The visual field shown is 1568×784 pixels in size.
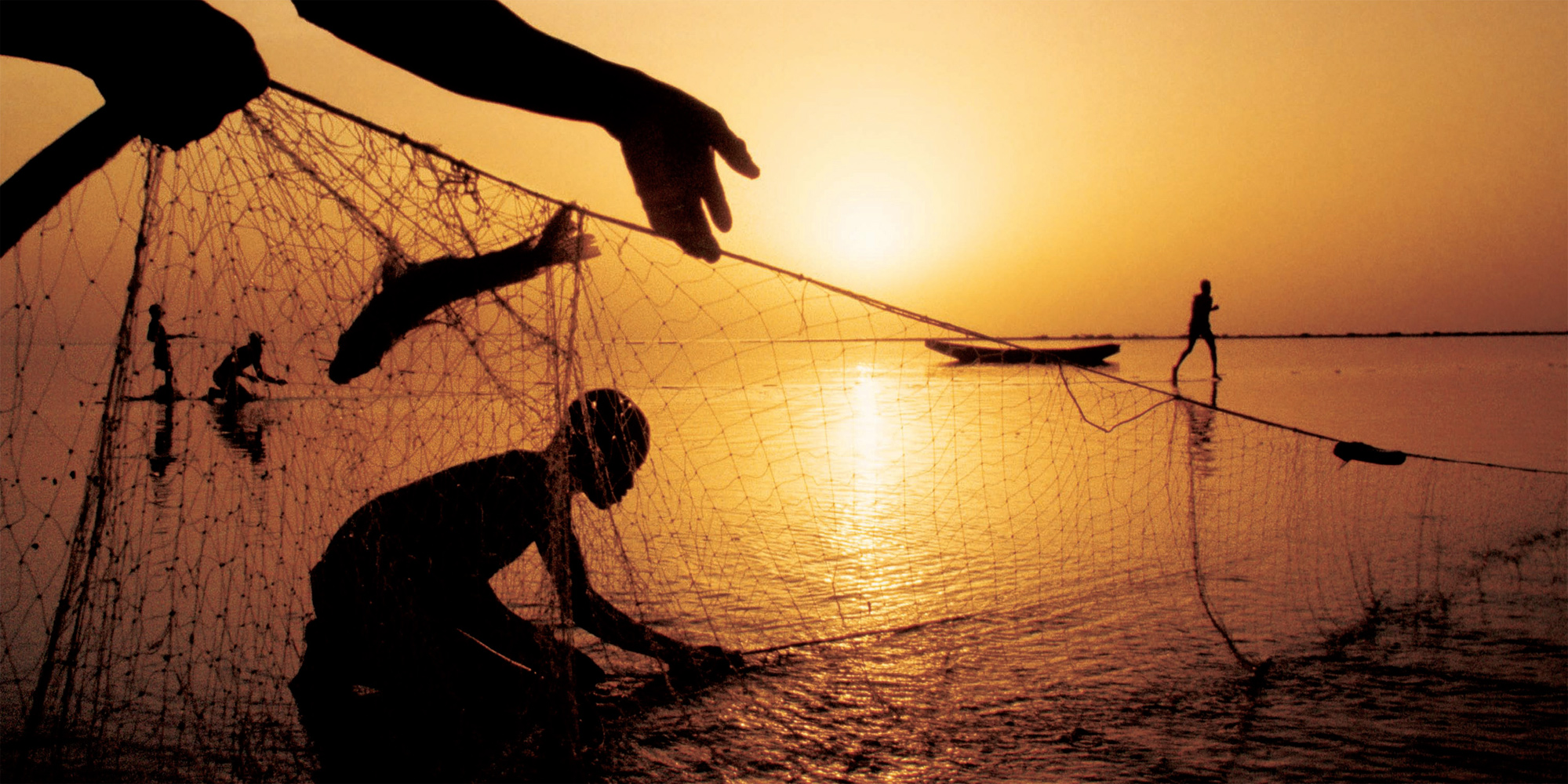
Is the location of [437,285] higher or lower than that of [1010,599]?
higher

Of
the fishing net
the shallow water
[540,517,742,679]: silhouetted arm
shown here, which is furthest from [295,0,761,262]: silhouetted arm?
[540,517,742,679]: silhouetted arm

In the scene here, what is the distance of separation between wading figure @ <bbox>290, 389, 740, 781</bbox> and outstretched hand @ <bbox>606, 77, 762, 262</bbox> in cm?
189

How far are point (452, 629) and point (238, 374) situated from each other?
1.96 m

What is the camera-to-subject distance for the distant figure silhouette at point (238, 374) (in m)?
3.44

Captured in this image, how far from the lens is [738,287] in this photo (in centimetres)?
332

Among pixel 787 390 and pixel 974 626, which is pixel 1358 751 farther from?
pixel 787 390

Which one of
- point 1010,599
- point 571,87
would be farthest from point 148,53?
point 1010,599

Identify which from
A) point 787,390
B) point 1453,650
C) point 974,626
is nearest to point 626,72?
point 974,626

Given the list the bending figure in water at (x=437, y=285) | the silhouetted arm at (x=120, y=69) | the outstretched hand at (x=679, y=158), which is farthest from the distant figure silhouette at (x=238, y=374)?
the outstretched hand at (x=679, y=158)

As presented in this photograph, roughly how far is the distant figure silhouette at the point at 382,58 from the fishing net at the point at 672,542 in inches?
48.0

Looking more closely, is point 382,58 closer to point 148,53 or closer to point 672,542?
point 148,53

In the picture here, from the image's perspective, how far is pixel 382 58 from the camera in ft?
2.36

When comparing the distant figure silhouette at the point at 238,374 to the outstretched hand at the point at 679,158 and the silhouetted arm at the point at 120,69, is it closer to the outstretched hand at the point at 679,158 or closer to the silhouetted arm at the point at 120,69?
the silhouetted arm at the point at 120,69

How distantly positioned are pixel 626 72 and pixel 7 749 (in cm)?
336
